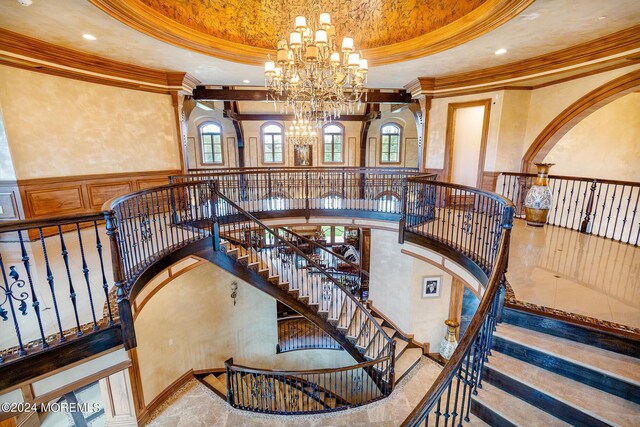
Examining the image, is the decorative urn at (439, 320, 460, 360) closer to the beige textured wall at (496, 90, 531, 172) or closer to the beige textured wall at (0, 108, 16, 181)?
the beige textured wall at (496, 90, 531, 172)

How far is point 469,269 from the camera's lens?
3949mm

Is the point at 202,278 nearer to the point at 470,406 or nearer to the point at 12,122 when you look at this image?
the point at 12,122

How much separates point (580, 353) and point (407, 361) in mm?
5055

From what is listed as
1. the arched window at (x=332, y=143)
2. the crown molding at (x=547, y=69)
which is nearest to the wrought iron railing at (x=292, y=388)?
the crown molding at (x=547, y=69)

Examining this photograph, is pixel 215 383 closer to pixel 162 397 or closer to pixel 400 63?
pixel 162 397

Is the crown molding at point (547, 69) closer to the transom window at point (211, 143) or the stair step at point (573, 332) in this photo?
the stair step at point (573, 332)

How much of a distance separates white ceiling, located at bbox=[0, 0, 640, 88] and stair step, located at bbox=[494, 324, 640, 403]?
3.60 metres

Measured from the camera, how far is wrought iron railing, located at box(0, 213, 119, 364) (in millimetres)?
2068

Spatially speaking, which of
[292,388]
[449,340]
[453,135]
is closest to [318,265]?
[292,388]

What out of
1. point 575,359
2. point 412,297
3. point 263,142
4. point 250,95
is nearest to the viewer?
point 575,359

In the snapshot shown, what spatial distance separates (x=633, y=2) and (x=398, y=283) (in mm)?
6284

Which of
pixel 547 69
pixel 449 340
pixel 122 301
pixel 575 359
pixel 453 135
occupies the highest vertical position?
pixel 547 69

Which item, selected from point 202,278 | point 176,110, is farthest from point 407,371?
point 176,110

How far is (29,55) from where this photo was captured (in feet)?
13.9
